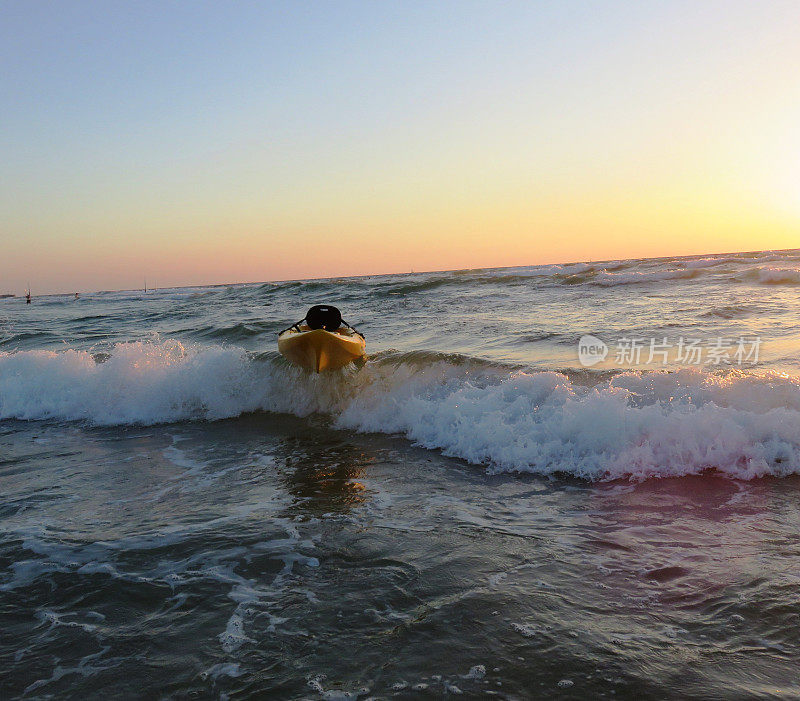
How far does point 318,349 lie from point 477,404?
3394 millimetres

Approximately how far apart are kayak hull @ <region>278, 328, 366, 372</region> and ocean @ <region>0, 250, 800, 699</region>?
46cm

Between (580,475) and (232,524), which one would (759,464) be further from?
(232,524)

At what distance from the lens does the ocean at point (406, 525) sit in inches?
127

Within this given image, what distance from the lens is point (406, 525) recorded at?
536 cm

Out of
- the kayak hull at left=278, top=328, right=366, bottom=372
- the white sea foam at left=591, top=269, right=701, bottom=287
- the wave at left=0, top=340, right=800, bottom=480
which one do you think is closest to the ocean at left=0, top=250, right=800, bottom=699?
the wave at left=0, top=340, right=800, bottom=480

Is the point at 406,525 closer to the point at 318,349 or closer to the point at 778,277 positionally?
the point at 318,349

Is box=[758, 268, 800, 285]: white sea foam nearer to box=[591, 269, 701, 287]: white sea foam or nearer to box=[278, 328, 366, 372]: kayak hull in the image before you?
box=[591, 269, 701, 287]: white sea foam

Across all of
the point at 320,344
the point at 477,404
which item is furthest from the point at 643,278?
the point at 477,404

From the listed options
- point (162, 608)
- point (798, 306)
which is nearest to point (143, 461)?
point (162, 608)

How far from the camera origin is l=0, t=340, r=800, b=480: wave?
6.82m

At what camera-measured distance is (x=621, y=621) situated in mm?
3568

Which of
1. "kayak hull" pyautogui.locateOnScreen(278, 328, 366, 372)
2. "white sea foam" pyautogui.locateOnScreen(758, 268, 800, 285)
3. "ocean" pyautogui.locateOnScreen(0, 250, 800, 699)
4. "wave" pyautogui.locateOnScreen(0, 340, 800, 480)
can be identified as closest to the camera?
"ocean" pyautogui.locateOnScreen(0, 250, 800, 699)

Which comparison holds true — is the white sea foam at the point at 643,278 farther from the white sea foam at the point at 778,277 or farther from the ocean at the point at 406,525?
the ocean at the point at 406,525

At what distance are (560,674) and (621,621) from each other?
2.25 feet
